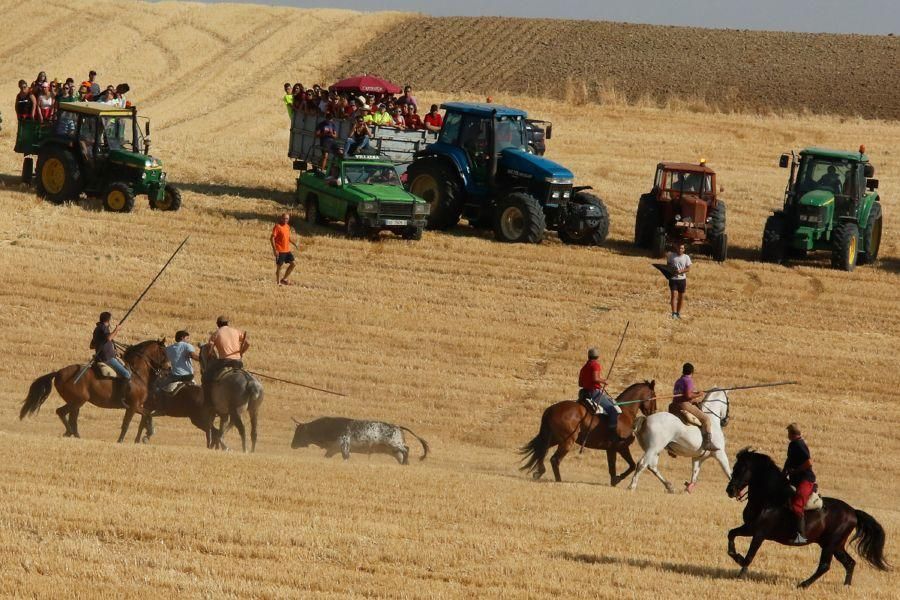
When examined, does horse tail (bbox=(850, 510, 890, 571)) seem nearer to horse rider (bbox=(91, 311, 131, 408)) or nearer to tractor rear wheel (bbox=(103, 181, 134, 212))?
horse rider (bbox=(91, 311, 131, 408))

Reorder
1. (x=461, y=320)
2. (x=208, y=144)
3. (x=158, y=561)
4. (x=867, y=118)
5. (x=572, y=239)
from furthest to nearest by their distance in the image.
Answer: (x=867, y=118) → (x=208, y=144) → (x=572, y=239) → (x=461, y=320) → (x=158, y=561)

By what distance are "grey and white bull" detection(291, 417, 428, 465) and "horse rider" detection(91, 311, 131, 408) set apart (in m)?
2.27

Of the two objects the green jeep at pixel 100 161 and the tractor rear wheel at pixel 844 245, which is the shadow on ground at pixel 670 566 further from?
the green jeep at pixel 100 161

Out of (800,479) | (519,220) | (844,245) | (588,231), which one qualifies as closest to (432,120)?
(519,220)

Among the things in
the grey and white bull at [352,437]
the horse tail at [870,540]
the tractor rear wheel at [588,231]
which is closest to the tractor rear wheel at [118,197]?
the tractor rear wheel at [588,231]

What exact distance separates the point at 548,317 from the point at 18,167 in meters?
16.3

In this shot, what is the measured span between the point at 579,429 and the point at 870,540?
205 inches

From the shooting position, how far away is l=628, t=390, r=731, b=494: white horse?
17.7 m

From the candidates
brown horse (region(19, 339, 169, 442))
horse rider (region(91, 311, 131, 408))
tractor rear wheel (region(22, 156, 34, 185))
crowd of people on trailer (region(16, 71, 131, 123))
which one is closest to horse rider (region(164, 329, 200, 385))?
brown horse (region(19, 339, 169, 442))

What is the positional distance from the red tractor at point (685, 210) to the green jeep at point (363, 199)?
479 centimetres

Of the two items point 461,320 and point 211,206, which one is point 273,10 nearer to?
point 211,206

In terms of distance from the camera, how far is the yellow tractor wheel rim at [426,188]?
102ft

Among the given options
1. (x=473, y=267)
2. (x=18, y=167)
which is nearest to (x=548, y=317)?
(x=473, y=267)

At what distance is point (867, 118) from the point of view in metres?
52.1
